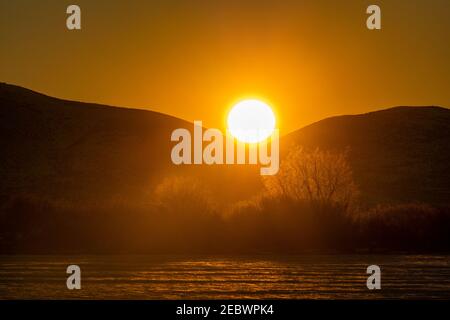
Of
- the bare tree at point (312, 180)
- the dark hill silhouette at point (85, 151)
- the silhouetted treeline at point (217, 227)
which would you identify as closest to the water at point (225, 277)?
the silhouetted treeline at point (217, 227)

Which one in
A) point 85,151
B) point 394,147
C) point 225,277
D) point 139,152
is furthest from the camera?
point 394,147

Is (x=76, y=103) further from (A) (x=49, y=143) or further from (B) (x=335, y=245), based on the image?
(B) (x=335, y=245)

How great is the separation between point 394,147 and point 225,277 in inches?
3825

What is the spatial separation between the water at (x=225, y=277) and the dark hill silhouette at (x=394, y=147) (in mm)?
61840

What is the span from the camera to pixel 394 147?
134 meters

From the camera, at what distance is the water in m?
35.5

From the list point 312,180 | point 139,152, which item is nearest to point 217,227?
point 312,180

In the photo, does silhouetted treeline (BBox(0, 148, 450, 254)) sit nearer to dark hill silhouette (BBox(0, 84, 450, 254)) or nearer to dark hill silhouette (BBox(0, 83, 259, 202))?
dark hill silhouette (BBox(0, 84, 450, 254))

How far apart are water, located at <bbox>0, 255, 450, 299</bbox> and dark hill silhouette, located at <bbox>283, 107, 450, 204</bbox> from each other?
203 ft

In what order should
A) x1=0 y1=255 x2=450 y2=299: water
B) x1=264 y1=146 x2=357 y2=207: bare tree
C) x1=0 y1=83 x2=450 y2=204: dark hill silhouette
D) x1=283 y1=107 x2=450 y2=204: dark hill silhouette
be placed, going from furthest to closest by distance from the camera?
x1=283 y1=107 x2=450 y2=204: dark hill silhouette → x1=0 y1=83 x2=450 y2=204: dark hill silhouette → x1=264 y1=146 x2=357 y2=207: bare tree → x1=0 y1=255 x2=450 y2=299: water

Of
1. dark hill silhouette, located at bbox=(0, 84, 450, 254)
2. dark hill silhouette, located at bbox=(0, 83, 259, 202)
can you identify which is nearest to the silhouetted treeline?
dark hill silhouette, located at bbox=(0, 84, 450, 254)

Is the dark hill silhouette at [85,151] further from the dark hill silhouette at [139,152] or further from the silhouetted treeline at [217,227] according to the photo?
the silhouetted treeline at [217,227]

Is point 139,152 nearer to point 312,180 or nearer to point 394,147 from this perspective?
point 394,147
